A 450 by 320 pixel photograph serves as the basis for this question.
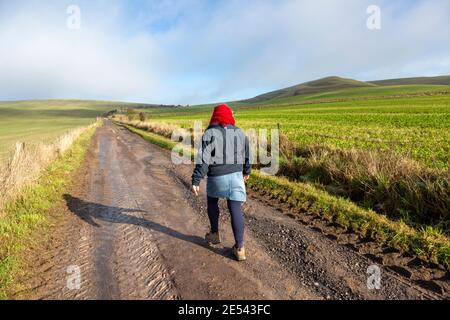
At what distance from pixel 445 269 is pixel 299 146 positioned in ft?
26.7

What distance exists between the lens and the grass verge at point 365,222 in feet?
16.0

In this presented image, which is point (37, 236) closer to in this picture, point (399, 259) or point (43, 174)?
point (43, 174)

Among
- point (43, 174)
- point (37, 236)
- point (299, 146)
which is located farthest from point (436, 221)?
point (43, 174)

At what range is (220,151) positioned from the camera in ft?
16.1

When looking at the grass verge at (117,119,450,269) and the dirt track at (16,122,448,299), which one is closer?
the dirt track at (16,122,448,299)

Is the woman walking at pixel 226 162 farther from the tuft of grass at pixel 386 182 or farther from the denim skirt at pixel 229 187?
the tuft of grass at pixel 386 182

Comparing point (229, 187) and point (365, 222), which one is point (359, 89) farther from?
point (229, 187)

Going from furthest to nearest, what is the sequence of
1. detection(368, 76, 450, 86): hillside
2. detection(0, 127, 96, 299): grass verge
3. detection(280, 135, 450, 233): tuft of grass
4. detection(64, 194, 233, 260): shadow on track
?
detection(368, 76, 450, 86): hillside → detection(280, 135, 450, 233): tuft of grass → detection(64, 194, 233, 260): shadow on track → detection(0, 127, 96, 299): grass verge

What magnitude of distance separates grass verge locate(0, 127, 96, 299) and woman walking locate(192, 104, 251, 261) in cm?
308

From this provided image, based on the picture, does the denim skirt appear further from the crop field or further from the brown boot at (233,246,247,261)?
the crop field

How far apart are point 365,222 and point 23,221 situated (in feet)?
23.5

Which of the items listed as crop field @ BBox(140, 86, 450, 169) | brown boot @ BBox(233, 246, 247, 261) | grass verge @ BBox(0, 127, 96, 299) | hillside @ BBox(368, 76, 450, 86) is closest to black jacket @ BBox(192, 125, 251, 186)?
brown boot @ BBox(233, 246, 247, 261)

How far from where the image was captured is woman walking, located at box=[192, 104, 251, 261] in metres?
4.90
